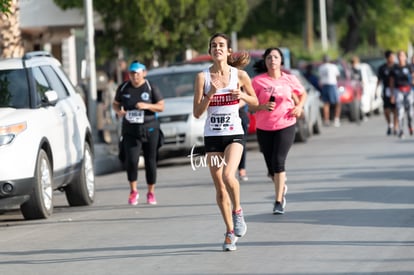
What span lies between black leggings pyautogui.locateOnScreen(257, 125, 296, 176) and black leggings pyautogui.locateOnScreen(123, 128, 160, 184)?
6.35ft

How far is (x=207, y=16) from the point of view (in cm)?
3406

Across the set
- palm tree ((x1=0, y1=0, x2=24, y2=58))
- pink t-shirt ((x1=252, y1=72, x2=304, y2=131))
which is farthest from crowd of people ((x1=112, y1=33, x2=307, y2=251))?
palm tree ((x1=0, y1=0, x2=24, y2=58))

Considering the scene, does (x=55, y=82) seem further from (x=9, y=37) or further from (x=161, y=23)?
(x=161, y=23)

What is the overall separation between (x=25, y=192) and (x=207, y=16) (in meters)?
20.9

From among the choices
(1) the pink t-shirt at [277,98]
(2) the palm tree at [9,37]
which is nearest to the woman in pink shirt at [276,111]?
(1) the pink t-shirt at [277,98]

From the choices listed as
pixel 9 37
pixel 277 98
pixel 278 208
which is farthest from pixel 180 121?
pixel 278 208

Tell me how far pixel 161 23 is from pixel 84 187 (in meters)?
17.8

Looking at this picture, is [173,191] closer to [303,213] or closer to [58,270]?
[303,213]

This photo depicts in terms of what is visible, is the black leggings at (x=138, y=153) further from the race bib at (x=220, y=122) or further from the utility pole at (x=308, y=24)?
the utility pole at (x=308, y=24)

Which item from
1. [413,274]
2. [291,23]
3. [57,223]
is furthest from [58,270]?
[291,23]

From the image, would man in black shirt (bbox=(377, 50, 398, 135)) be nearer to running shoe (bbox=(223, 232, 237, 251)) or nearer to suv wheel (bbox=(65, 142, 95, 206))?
suv wheel (bbox=(65, 142, 95, 206))

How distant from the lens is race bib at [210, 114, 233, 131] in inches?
442

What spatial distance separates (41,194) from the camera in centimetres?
1405

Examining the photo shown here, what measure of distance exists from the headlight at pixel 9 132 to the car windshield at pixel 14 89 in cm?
83
